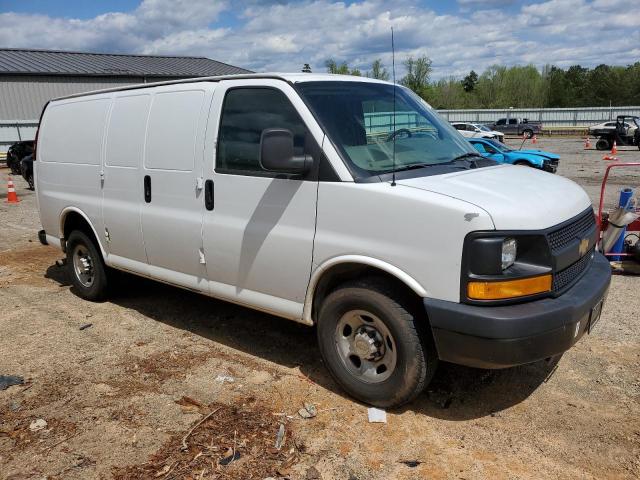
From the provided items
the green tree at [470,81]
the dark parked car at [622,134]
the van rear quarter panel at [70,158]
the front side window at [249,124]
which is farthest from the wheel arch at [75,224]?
the green tree at [470,81]

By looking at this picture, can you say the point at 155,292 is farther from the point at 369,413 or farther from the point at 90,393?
the point at 369,413

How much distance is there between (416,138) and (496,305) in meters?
1.56

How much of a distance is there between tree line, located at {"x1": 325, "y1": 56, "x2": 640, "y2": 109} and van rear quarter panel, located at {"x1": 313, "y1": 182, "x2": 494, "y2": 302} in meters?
69.9

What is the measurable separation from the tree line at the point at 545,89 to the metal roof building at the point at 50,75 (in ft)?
127

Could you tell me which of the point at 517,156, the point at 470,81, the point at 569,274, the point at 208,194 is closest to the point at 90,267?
the point at 208,194

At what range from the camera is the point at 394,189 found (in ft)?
11.3

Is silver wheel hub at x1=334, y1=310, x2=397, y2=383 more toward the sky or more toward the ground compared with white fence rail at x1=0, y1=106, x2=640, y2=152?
more toward the ground

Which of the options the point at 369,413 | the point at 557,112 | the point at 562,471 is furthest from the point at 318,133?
the point at 557,112

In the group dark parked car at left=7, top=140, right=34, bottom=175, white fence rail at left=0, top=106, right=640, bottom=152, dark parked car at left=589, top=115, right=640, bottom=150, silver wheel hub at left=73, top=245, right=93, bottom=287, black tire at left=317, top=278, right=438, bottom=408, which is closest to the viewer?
black tire at left=317, top=278, right=438, bottom=408

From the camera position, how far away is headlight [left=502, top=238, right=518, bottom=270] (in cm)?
317

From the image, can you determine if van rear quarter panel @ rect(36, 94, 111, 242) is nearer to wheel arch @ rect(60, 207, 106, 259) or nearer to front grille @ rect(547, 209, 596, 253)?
wheel arch @ rect(60, 207, 106, 259)

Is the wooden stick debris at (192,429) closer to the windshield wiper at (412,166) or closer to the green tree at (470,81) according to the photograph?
the windshield wiper at (412,166)

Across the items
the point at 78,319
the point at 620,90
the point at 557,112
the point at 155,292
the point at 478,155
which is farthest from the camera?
the point at 620,90

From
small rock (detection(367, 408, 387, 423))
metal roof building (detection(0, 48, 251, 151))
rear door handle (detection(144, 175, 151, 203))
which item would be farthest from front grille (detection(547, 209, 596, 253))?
metal roof building (detection(0, 48, 251, 151))
